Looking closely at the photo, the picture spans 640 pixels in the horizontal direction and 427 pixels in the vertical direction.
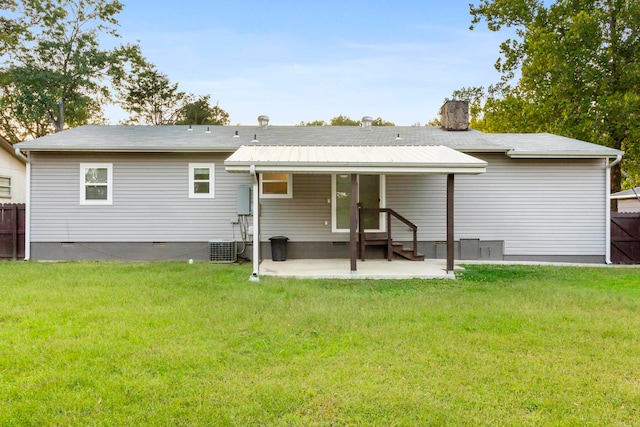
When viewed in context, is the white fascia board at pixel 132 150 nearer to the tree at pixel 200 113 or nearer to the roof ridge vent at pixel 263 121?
the roof ridge vent at pixel 263 121

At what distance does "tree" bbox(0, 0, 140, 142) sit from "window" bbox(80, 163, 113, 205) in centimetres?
1424

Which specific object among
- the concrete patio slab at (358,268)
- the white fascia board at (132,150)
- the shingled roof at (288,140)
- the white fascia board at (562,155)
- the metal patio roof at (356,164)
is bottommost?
the concrete patio slab at (358,268)

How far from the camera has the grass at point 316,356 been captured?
2811 millimetres

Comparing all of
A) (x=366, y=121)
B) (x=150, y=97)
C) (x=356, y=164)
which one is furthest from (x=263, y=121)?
(x=150, y=97)

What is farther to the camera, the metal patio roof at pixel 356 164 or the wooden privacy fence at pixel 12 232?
the wooden privacy fence at pixel 12 232

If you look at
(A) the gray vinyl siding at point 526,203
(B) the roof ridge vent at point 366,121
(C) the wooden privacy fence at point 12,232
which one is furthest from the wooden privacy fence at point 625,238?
(C) the wooden privacy fence at point 12,232

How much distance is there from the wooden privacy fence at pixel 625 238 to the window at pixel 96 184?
43.2 ft

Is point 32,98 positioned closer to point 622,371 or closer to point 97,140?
point 97,140

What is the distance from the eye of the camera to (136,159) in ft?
33.9

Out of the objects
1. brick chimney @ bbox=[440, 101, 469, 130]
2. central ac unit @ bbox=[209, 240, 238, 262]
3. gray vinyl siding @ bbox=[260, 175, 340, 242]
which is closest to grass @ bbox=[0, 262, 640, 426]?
central ac unit @ bbox=[209, 240, 238, 262]

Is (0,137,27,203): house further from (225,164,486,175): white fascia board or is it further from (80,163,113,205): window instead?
(225,164,486,175): white fascia board

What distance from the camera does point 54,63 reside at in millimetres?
23047

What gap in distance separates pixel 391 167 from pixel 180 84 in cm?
2688

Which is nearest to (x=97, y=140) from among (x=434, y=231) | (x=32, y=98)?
(x=434, y=231)
